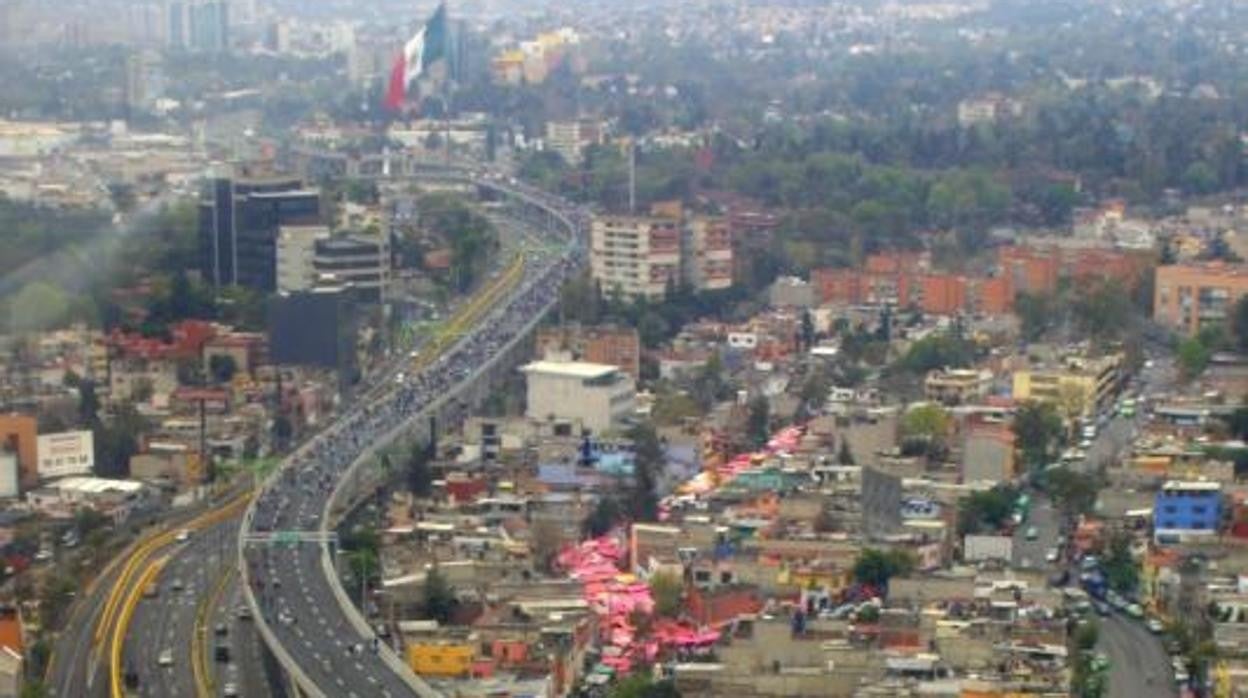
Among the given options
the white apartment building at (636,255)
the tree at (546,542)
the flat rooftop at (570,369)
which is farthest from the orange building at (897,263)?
the tree at (546,542)

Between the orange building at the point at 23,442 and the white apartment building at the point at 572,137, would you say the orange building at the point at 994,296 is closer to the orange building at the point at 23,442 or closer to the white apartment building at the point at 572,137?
the orange building at the point at 23,442

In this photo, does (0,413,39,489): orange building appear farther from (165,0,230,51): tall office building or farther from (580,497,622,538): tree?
(165,0,230,51): tall office building

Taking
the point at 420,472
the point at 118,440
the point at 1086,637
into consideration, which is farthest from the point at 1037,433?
the point at 118,440

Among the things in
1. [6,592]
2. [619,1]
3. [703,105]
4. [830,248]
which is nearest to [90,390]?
[6,592]

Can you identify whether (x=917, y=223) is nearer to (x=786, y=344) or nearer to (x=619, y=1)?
(x=786, y=344)

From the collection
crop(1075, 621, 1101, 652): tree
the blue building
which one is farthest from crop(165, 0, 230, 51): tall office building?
crop(1075, 621, 1101, 652): tree
